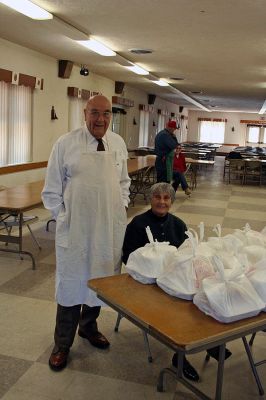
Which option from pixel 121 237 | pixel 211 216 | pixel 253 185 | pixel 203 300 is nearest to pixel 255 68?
pixel 211 216

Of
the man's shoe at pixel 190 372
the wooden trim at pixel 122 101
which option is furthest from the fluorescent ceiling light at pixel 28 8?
the wooden trim at pixel 122 101

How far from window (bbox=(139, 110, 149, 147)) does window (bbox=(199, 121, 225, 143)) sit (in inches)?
366

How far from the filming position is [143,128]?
46.3 feet

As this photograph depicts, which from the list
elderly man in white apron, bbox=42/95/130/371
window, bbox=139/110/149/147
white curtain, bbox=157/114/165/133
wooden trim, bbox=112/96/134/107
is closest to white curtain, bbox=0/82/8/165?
elderly man in white apron, bbox=42/95/130/371

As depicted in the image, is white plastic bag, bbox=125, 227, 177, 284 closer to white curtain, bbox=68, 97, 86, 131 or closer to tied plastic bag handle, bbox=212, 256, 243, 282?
tied plastic bag handle, bbox=212, 256, 243, 282

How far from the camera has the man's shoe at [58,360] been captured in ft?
8.01

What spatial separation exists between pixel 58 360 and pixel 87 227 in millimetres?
785

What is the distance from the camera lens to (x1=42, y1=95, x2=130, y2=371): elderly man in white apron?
233 centimetres

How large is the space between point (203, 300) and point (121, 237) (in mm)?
845

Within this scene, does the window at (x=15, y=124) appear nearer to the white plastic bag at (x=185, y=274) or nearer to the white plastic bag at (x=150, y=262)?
the white plastic bag at (x=150, y=262)

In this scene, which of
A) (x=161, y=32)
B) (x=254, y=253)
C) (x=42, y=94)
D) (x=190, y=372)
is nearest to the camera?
(x=254, y=253)

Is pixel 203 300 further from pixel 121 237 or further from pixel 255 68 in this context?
pixel 255 68

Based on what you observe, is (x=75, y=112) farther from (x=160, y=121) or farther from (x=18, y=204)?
(x=160, y=121)

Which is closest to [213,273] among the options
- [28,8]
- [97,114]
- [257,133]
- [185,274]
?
[185,274]
